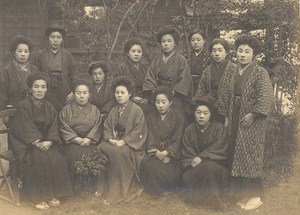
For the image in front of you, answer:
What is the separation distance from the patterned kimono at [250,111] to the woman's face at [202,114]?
11.2 inches

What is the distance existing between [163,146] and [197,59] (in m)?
1.38

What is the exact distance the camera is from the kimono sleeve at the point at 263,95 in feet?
16.5

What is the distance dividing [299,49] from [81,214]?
14.7ft

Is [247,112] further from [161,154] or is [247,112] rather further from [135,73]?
[135,73]

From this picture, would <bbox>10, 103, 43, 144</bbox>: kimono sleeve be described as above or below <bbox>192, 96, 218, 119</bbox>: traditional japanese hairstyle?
below

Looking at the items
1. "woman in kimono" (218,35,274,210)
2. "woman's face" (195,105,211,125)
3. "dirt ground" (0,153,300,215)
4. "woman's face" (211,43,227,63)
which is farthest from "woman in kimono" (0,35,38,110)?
"woman in kimono" (218,35,274,210)

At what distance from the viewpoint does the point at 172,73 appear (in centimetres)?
586

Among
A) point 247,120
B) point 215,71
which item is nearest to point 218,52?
point 215,71

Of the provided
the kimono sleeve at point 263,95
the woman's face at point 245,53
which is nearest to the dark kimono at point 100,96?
the woman's face at point 245,53

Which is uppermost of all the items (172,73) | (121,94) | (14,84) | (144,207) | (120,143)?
(172,73)

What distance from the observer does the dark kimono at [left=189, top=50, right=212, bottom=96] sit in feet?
20.2

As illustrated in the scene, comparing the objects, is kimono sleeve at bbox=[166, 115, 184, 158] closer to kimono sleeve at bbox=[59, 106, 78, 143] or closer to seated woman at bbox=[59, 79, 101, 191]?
seated woman at bbox=[59, 79, 101, 191]

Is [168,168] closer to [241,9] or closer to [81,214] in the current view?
[81,214]

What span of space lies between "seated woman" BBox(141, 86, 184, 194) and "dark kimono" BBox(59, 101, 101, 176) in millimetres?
625
